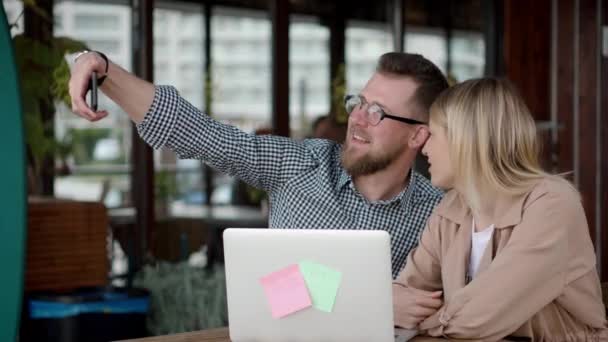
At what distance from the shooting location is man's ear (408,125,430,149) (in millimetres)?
3068

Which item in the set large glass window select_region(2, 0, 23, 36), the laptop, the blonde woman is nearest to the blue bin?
large glass window select_region(2, 0, 23, 36)

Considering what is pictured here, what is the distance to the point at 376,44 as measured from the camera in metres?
7.07

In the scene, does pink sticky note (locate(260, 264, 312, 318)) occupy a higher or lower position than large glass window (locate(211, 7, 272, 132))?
lower

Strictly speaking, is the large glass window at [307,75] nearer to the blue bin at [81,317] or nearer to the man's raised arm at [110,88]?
the blue bin at [81,317]

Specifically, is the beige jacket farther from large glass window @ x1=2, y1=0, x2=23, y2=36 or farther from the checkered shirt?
large glass window @ x1=2, y1=0, x2=23, y2=36

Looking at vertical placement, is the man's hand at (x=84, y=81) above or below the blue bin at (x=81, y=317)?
above

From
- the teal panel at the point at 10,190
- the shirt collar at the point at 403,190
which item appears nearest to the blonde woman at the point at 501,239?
the shirt collar at the point at 403,190

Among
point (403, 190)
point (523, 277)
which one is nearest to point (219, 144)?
point (403, 190)

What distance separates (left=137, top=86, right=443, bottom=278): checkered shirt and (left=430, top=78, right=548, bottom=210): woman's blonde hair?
567 mm

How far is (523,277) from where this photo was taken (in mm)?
2318

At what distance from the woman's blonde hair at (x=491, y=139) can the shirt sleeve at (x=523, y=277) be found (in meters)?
0.10

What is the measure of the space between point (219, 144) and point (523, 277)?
3.37 feet

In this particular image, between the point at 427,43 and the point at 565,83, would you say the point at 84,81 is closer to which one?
the point at 565,83

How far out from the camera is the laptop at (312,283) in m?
2.12
